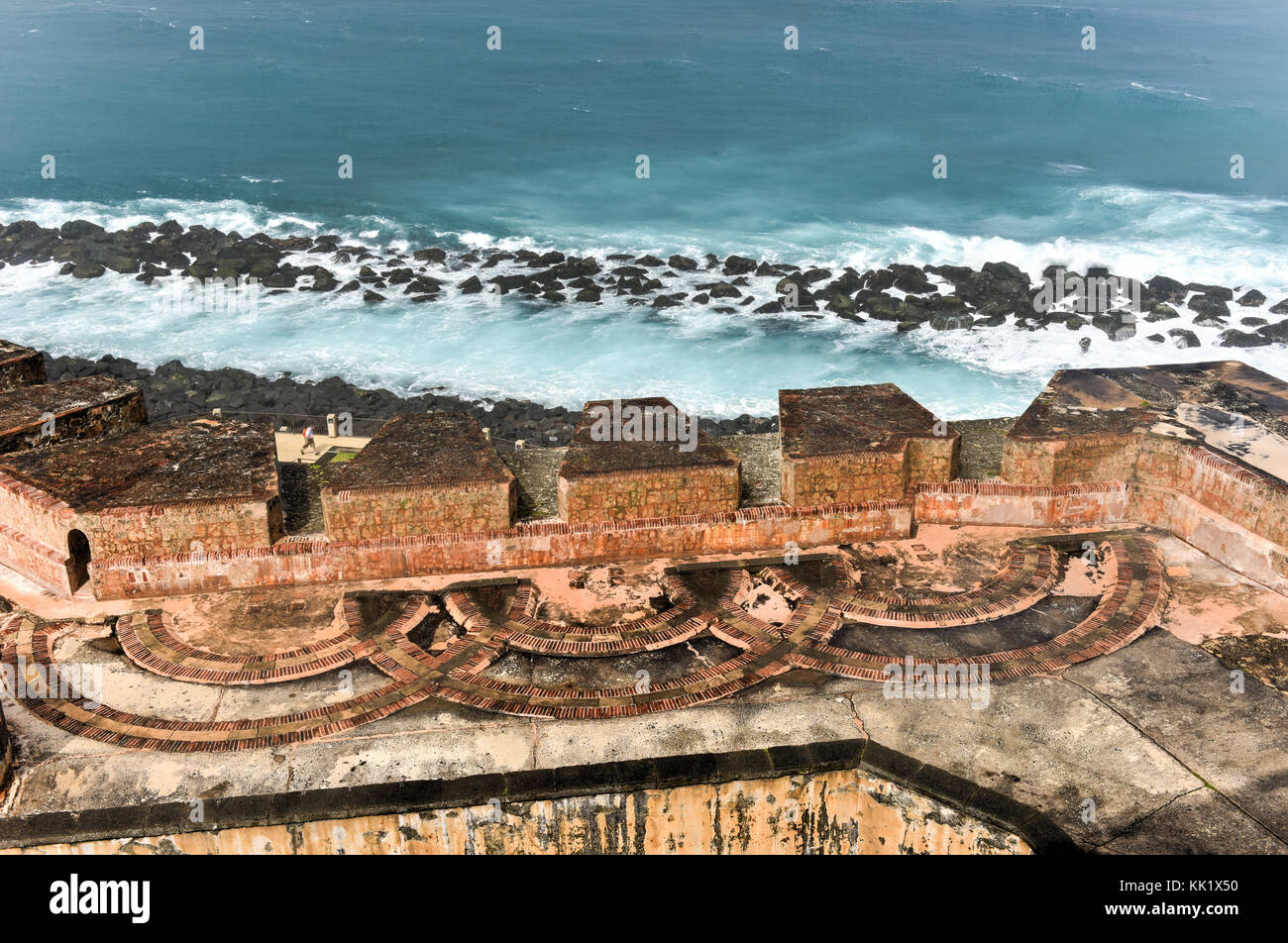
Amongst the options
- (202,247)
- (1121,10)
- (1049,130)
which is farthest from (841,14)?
(202,247)

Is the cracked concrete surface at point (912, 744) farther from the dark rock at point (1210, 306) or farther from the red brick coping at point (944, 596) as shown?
the dark rock at point (1210, 306)

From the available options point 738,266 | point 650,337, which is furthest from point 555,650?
point 738,266

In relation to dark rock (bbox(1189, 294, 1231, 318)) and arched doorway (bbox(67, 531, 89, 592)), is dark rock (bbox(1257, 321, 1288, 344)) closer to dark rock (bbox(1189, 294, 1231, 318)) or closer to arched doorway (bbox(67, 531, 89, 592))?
dark rock (bbox(1189, 294, 1231, 318))

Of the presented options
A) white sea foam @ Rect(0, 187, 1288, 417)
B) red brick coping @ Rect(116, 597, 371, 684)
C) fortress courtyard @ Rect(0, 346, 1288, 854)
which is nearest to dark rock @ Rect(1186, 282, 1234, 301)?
white sea foam @ Rect(0, 187, 1288, 417)

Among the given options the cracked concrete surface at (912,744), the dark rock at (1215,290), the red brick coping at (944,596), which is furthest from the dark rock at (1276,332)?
the cracked concrete surface at (912,744)

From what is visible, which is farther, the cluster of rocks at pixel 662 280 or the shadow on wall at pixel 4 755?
the cluster of rocks at pixel 662 280

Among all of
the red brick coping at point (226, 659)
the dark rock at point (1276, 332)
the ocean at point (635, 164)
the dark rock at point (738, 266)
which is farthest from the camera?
the dark rock at point (738, 266)
